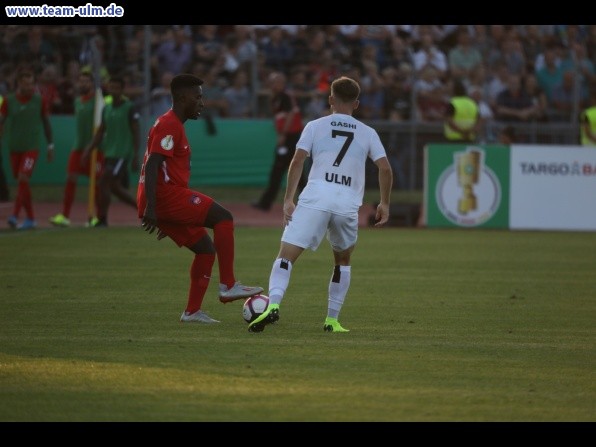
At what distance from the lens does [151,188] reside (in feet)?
33.4

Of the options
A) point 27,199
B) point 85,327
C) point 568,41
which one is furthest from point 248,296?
point 568,41

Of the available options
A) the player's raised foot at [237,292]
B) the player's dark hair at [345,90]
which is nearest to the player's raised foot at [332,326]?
the player's raised foot at [237,292]

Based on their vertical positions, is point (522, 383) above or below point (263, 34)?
below

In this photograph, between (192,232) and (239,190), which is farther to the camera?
(239,190)

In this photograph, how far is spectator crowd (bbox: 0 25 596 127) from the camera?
86.4 ft

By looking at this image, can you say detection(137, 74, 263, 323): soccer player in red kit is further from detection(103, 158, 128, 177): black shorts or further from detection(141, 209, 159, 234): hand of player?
detection(103, 158, 128, 177): black shorts

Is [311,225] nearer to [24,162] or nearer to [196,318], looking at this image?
[196,318]

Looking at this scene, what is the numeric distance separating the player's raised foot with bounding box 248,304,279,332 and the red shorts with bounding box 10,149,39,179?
10.9 metres

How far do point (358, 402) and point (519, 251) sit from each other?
37.7ft

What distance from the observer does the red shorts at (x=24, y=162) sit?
20.0m

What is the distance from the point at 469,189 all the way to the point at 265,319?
42.0 feet

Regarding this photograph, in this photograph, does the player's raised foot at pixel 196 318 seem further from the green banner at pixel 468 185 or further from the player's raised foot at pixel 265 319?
the green banner at pixel 468 185
